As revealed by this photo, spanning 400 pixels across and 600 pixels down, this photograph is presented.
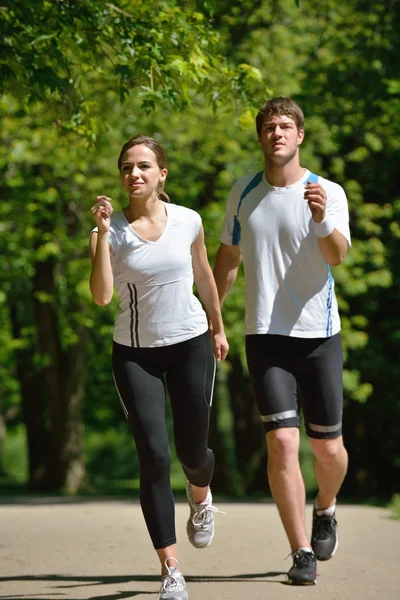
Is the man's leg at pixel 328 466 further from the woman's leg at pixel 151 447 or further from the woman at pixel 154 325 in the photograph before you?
the woman's leg at pixel 151 447

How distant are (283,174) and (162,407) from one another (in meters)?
1.48

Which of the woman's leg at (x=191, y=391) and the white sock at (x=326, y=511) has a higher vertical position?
the woman's leg at (x=191, y=391)

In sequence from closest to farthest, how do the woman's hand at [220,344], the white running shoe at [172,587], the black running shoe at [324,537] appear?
the white running shoe at [172,587], the woman's hand at [220,344], the black running shoe at [324,537]

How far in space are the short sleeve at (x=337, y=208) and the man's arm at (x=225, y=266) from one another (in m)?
0.63

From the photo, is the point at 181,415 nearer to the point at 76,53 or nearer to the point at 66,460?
the point at 76,53

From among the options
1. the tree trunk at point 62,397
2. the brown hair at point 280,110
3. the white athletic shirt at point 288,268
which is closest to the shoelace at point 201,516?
the white athletic shirt at point 288,268

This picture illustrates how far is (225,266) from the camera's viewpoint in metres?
6.80

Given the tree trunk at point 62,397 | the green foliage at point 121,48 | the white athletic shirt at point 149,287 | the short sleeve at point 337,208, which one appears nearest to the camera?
the white athletic shirt at point 149,287

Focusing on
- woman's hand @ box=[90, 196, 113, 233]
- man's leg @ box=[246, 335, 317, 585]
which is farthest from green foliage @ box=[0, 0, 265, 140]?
woman's hand @ box=[90, 196, 113, 233]

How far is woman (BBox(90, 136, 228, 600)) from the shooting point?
567cm

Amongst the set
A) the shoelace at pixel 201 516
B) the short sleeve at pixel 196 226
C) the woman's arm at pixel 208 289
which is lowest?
the shoelace at pixel 201 516

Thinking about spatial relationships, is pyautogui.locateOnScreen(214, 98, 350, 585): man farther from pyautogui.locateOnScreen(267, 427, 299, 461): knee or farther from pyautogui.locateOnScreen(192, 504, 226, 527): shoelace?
pyautogui.locateOnScreen(192, 504, 226, 527): shoelace

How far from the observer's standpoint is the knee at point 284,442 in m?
6.32

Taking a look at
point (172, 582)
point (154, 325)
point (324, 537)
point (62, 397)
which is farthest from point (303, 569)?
point (62, 397)
